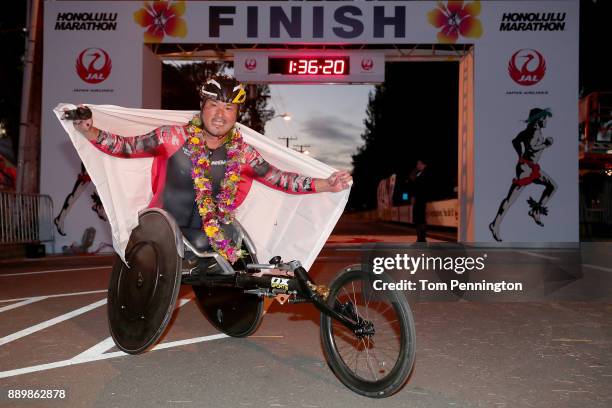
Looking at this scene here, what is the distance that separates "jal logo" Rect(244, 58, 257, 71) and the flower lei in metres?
11.9

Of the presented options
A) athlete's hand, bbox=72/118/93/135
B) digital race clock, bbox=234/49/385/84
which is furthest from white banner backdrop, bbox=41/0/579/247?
athlete's hand, bbox=72/118/93/135

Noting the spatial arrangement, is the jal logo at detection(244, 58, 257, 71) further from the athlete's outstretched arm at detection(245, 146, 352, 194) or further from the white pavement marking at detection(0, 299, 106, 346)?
the athlete's outstretched arm at detection(245, 146, 352, 194)

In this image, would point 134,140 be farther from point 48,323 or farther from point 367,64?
point 367,64

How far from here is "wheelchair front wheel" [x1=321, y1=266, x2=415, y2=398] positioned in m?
3.75

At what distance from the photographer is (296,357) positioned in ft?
16.7

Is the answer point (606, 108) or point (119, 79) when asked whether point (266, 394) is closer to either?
point (119, 79)

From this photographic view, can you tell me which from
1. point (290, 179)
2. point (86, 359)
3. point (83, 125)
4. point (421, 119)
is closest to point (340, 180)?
point (290, 179)

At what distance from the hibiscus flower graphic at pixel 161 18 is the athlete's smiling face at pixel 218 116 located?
39.0 ft

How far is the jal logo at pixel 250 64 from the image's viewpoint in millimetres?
16750

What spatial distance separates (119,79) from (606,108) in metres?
17.0

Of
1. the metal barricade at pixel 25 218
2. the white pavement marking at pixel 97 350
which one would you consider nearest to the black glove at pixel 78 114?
the white pavement marking at pixel 97 350

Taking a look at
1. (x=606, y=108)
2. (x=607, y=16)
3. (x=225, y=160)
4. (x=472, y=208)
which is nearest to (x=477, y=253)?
(x=472, y=208)

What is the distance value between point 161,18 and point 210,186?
12.1 meters

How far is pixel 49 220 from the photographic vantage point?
1572 centimetres
